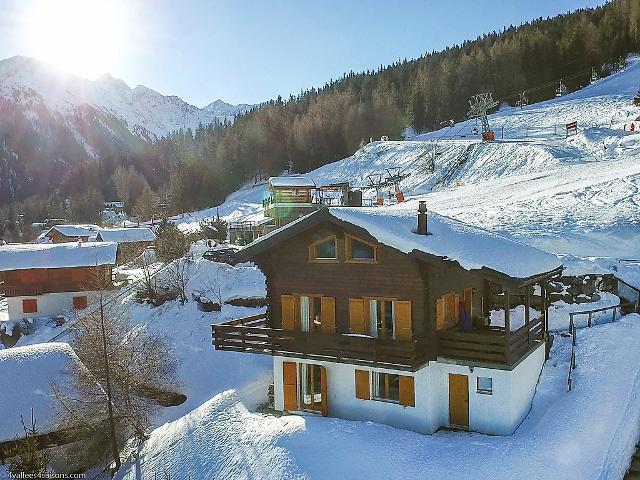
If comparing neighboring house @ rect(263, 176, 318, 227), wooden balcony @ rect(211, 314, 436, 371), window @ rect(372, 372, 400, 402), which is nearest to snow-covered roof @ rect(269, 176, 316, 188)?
neighboring house @ rect(263, 176, 318, 227)

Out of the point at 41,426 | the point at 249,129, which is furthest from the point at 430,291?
the point at 249,129

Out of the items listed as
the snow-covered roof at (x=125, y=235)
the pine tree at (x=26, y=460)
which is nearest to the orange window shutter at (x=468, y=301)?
the pine tree at (x=26, y=460)

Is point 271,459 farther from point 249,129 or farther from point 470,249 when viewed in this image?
point 249,129

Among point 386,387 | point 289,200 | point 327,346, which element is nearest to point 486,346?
point 386,387

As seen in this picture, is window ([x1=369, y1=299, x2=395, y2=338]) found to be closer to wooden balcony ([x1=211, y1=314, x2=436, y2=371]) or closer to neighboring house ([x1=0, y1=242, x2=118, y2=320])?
wooden balcony ([x1=211, y1=314, x2=436, y2=371])

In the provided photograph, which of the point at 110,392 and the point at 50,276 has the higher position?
the point at 50,276

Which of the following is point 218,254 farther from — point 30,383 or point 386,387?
point 386,387
